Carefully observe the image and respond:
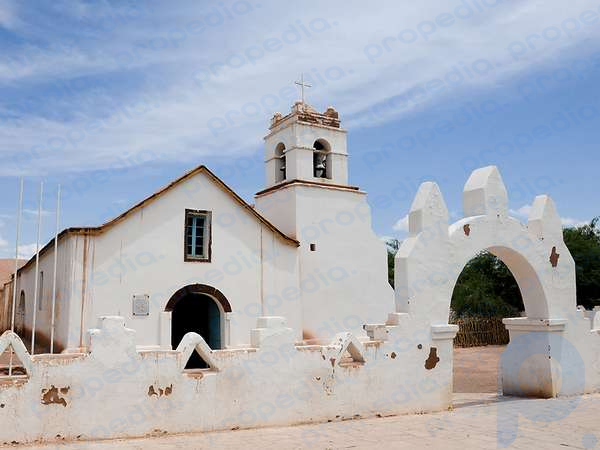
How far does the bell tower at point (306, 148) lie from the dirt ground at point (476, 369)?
6402 millimetres

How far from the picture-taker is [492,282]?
29609 millimetres

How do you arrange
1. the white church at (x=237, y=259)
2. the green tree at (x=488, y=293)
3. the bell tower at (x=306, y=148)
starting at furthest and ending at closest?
the green tree at (x=488, y=293), the bell tower at (x=306, y=148), the white church at (x=237, y=259)

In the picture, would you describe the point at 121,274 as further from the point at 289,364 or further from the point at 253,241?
the point at 289,364

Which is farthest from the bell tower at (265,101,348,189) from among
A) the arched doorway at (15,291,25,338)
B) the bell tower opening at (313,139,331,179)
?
the arched doorway at (15,291,25,338)

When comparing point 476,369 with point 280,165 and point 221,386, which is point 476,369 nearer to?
point 280,165

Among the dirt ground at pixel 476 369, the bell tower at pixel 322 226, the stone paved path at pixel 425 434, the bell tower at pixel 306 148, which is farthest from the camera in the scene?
the bell tower at pixel 306 148

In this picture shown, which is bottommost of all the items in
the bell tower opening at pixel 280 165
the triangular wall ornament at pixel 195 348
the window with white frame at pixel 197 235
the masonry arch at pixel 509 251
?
the triangular wall ornament at pixel 195 348

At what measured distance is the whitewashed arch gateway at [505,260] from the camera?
9.47 m

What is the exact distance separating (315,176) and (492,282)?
16.1 m

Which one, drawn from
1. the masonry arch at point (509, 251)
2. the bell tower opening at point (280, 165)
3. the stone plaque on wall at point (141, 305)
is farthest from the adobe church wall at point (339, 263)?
the masonry arch at point (509, 251)

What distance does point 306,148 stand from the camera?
16.8 meters

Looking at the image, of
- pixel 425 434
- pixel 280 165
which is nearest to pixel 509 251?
pixel 425 434

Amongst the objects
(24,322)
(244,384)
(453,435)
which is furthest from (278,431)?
(24,322)

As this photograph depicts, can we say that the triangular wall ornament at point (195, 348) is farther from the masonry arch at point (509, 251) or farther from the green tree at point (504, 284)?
the green tree at point (504, 284)
